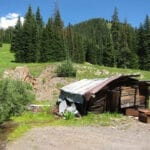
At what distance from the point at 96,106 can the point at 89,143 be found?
356 inches

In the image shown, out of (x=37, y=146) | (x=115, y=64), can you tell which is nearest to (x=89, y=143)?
(x=37, y=146)

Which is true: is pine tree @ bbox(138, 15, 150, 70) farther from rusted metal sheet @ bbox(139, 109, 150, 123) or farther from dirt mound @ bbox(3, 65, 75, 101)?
rusted metal sheet @ bbox(139, 109, 150, 123)

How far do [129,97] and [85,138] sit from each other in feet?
31.3

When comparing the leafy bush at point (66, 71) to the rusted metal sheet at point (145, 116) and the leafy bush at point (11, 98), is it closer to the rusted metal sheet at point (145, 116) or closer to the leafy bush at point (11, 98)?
the leafy bush at point (11, 98)

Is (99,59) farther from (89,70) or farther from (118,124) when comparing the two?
(118,124)

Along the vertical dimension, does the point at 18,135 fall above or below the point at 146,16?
below

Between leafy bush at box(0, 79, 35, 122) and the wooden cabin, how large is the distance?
4.29 meters

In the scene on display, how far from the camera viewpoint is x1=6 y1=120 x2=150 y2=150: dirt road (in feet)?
65.5

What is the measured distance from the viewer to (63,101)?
31188mm

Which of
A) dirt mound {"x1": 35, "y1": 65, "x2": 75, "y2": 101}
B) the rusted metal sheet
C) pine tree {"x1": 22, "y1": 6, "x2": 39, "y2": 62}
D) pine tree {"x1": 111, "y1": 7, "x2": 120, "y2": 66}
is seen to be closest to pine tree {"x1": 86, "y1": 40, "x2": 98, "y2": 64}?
pine tree {"x1": 111, "y1": 7, "x2": 120, "y2": 66}

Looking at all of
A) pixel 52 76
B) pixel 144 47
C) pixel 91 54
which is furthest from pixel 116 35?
pixel 52 76

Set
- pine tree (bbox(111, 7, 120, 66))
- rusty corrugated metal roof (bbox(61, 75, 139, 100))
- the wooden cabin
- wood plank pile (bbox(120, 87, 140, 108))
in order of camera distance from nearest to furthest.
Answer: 1. rusty corrugated metal roof (bbox(61, 75, 139, 100))
2. the wooden cabin
3. wood plank pile (bbox(120, 87, 140, 108))
4. pine tree (bbox(111, 7, 120, 66))

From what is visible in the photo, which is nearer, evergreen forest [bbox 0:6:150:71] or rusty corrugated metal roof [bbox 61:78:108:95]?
rusty corrugated metal roof [bbox 61:78:108:95]

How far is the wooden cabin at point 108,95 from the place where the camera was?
2894 cm
